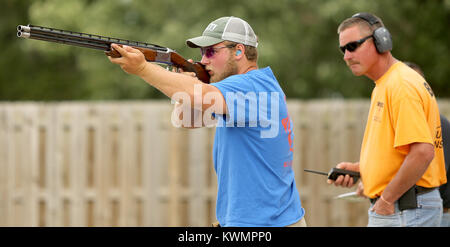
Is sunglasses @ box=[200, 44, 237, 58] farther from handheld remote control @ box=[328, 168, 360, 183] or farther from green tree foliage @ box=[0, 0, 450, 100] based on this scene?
green tree foliage @ box=[0, 0, 450, 100]

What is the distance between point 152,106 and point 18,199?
2.31 m

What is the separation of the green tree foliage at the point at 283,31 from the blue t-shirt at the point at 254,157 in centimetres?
649

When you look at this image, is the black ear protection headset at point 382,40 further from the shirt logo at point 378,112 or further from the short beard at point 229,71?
the short beard at point 229,71

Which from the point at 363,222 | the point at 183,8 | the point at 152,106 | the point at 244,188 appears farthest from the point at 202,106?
the point at 183,8

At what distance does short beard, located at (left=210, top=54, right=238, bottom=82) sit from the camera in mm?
3477

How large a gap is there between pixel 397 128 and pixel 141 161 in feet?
17.4

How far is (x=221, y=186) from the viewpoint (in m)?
3.37

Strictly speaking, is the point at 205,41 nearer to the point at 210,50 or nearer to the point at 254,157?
the point at 210,50

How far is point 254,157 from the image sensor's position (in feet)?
10.7

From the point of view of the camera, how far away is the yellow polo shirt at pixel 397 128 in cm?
348

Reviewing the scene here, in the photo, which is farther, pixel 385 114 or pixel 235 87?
pixel 385 114

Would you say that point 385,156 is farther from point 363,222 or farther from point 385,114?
point 363,222

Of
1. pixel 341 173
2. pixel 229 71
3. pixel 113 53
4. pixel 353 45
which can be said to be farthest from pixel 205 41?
pixel 341 173

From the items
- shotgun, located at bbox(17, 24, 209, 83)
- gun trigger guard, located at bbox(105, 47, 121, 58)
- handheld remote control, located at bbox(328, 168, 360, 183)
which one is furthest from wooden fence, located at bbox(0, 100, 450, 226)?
gun trigger guard, located at bbox(105, 47, 121, 58)
